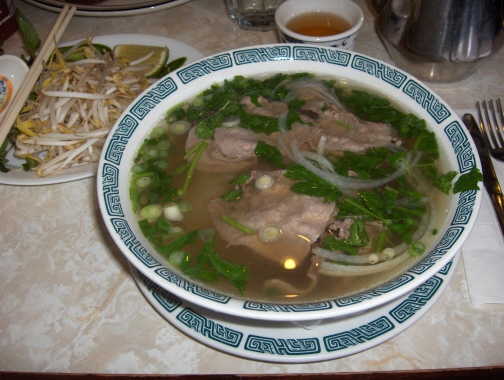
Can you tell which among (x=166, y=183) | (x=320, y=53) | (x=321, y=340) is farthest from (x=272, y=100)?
(x=321, y=340)

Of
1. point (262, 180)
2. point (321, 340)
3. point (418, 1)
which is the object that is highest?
point (418, 1)

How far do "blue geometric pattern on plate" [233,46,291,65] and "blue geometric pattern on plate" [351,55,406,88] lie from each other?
35 centimetres

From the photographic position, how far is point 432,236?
1547 mm

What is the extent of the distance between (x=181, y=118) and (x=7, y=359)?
1.27 meters

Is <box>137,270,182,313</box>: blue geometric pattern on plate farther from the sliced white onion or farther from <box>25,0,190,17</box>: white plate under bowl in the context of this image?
<box>25,0,190,17</box>: white plate under bowl

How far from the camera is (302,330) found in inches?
60.2

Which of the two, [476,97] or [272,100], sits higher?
[272,100]

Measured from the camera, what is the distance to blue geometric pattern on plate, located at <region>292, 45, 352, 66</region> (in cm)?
205

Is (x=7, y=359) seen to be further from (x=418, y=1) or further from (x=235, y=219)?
(x=418, y=1)

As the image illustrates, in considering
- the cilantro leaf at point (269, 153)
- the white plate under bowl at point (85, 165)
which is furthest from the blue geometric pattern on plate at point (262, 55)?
the white plate under bowl at point (85, 165)

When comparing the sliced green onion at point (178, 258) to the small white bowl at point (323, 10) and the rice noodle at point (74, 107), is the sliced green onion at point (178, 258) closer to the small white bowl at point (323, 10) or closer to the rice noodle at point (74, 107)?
the rice noodle at point (74, 107)

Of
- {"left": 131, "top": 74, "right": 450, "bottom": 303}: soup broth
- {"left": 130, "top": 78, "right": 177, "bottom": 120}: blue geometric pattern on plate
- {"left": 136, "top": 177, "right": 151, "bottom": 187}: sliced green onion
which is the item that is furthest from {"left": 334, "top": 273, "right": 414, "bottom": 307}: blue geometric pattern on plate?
{"left": 130, "top": 78, "right": 177, "bottom": 120}: blue geometric pattern on plate

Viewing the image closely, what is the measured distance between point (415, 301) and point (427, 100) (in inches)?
33.5

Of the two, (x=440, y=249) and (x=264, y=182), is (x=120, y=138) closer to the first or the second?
(x=264, y=182)
